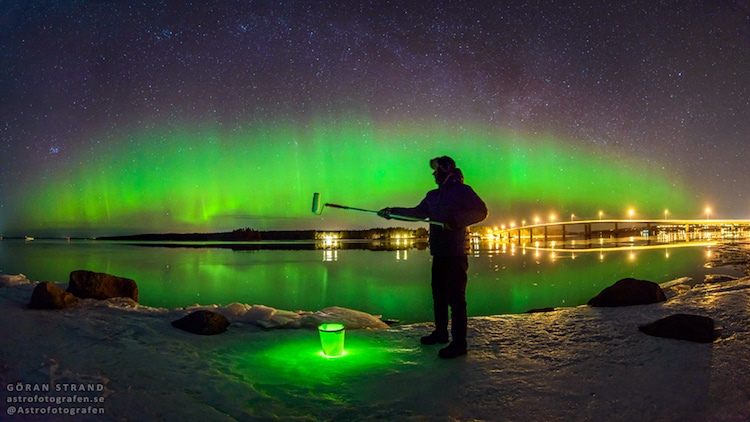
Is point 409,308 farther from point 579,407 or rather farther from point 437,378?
point 579,407

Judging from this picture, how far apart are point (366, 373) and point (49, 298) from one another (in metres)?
5.59

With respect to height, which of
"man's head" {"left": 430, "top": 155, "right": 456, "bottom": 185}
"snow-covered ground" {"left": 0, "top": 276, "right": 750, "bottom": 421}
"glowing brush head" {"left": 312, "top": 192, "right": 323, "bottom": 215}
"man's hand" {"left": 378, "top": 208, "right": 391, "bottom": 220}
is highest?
"man's head" {"left": 430, "top": 155, "right": 456, "bottom": 185}

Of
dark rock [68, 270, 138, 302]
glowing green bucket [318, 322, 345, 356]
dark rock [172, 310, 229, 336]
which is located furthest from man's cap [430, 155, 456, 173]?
dark rock [68, 270, 138, 302]

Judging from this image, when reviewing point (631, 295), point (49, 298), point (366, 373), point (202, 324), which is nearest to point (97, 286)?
point (49, 298)

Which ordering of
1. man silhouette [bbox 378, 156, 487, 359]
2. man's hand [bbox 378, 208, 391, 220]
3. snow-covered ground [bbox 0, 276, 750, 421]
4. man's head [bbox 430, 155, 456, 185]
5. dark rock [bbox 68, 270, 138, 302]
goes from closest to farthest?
snow-covered ground [bbox 0, 276, 750, 421] < man silhouette [bbox 378, 156, 487, 359] < man's head [bbox 430, 155, 456, 185] < man's hand [bbox 378, 208, 391, 220] < dark rock [bbox 68, 270, 138, 302]

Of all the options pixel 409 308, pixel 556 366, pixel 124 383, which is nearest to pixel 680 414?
pixel 556 366

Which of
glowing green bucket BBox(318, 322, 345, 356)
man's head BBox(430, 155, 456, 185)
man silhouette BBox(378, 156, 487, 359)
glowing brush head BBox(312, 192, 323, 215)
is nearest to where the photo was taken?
glowing green bucket BBox(318, 322, 345, 356)

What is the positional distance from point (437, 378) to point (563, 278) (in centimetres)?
1891

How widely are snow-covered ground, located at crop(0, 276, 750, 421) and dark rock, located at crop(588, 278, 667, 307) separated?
59.8 inches

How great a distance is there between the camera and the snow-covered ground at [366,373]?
13.0 feet

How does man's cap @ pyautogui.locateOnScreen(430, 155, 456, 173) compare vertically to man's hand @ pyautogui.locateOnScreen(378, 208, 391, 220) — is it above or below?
above

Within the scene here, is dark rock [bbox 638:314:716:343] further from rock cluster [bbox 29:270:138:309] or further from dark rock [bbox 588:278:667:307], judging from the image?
rock cluster [bbox 29:270:138:309]

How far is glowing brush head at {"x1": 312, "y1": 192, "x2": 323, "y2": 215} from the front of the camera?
799 centimetres

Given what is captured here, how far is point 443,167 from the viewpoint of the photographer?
21.4ft
